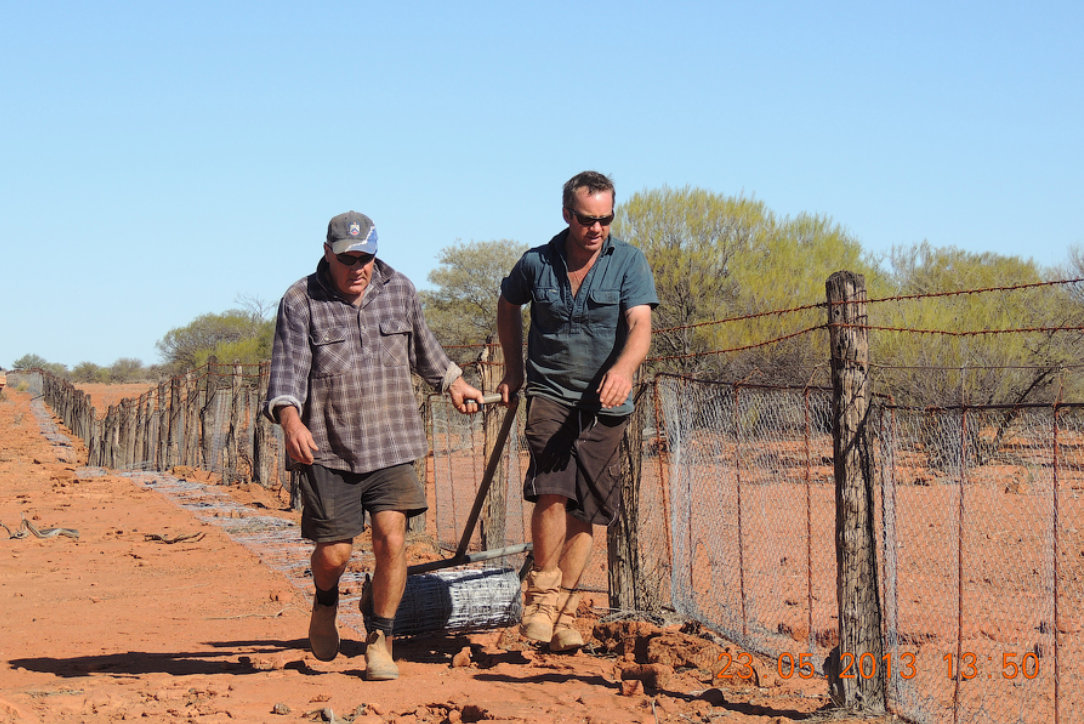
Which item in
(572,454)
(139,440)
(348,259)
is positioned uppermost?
(348,259)

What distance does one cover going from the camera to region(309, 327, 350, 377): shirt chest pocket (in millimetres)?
4086

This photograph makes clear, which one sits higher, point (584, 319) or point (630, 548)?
point (584, 319)

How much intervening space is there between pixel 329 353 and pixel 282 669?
1422 millimetres

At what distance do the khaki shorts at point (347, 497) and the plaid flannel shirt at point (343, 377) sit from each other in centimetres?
5

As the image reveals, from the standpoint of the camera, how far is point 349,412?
Answer: 13.4ft

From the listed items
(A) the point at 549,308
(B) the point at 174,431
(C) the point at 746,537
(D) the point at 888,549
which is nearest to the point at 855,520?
(D) the point at 888,549

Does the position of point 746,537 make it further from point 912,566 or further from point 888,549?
point 888,549

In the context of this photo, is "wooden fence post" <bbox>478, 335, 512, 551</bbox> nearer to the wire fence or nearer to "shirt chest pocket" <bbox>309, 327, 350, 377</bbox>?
the wire fence

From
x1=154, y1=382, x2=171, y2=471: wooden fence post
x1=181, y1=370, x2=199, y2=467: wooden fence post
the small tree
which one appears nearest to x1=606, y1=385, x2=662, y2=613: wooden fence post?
x1=181, y1=370, x2=199, y2=467: wooden fence post

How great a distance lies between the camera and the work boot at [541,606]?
13.5 ft

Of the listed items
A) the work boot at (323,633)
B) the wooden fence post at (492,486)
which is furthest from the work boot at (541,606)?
the wooden fence post at (492,486)

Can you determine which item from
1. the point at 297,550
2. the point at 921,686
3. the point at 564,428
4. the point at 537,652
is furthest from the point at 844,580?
the point at 297,550

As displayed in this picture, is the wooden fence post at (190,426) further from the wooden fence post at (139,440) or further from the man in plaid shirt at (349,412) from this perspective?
the man in plaid shirt at (349,412)

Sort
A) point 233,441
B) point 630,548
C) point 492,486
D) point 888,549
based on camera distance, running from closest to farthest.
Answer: point 888,549, point 630,548, point 492,486, point 233,441
